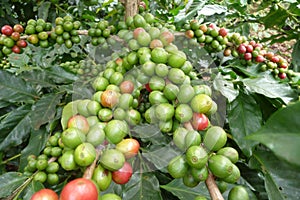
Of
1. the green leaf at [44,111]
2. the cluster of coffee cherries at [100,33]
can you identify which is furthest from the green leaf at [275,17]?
the green leaf at [44,111]

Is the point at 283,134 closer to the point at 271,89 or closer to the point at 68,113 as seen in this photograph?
the point at 68,113

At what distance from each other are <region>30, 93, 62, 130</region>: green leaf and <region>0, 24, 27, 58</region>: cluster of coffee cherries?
0.27 m

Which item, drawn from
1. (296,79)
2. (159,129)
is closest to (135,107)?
(159,129)

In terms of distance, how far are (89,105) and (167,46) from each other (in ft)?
1.22

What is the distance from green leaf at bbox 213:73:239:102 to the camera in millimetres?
1070

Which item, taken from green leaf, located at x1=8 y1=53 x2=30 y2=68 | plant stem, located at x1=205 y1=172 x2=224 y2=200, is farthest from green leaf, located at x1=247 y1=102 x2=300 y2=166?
green leaf, located at x1=8 y1=53 x2=30 y2=68

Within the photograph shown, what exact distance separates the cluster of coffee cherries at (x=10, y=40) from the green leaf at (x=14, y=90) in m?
0.11

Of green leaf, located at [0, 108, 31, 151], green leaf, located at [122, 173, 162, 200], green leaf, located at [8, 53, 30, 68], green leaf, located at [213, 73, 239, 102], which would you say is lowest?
green leaf, located at [8, 53, 30, 68]

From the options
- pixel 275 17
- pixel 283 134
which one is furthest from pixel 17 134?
pixel 275 17

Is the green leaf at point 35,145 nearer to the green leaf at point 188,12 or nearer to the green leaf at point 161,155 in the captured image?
the green leaf at point 161,155

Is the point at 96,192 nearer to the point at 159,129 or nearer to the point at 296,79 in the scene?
the point at 159,129

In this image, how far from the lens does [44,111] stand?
122 centimetres

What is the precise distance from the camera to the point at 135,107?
3.01 feet

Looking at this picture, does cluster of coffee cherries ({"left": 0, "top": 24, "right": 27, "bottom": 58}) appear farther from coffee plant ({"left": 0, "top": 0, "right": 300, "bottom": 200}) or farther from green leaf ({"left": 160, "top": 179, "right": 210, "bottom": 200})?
green leaf ({"left": 160, "top": 179, "right": 210, "bottom": 200})
